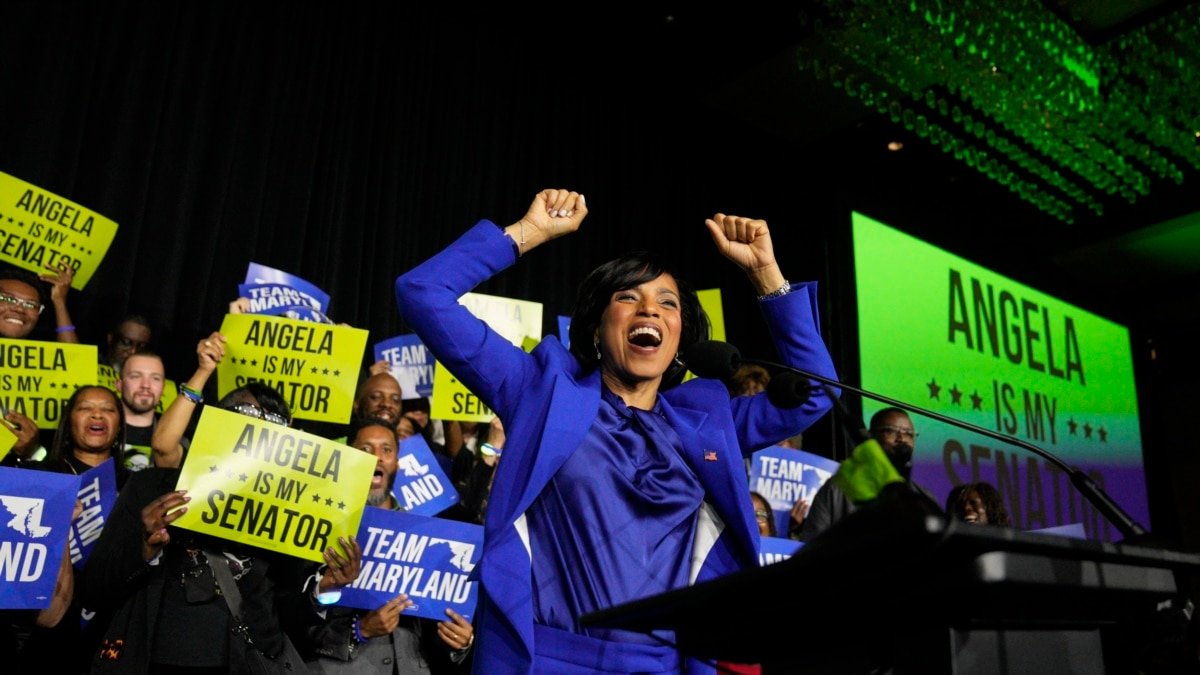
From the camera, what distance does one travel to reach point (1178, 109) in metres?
5.92

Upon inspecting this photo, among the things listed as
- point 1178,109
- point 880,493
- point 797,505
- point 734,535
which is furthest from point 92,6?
point 1178,109

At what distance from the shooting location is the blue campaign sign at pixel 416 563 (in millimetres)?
3395

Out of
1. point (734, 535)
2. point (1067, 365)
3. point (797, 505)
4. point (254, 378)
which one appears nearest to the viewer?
point (734, 535)

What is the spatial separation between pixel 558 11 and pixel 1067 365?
425 cm

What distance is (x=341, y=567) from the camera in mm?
3287

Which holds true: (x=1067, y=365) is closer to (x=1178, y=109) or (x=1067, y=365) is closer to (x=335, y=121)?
(x=1178, y=109)

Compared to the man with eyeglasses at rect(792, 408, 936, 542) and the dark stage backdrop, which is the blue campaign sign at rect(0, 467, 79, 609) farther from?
the man with eyeglasses at rect(792, 408, 936, 542)

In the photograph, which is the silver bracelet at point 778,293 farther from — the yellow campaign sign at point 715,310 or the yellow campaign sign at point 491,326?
the yellow campaign sign at point 715,310

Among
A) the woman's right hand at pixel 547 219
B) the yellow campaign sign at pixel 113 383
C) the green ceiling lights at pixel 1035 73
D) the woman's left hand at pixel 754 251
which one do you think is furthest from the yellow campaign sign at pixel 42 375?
the green ceiling lights at pixel 1035 73

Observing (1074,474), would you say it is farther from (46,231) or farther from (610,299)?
(46,231)

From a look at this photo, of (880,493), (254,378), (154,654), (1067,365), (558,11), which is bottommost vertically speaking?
(154,654)

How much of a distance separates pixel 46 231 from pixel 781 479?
3.29 metres

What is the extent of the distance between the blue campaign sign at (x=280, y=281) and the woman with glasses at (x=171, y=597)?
1565mm

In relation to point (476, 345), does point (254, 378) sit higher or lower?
higher
